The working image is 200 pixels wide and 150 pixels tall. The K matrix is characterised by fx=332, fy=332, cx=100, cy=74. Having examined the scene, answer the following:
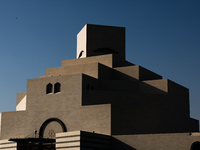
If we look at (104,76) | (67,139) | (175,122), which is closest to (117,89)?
(104,76)

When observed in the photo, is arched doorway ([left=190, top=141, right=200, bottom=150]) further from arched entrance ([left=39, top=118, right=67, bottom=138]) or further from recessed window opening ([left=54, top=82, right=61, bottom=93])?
recessed window opening ([left=54, top=82, right=61, bottom=93])

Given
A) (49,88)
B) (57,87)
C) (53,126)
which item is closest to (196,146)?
(53,126)

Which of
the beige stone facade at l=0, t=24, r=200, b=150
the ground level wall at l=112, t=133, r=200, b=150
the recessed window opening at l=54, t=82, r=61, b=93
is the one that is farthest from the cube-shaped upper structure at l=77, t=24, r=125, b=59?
the ground level wall at l=112, t=133, r=200, b=150

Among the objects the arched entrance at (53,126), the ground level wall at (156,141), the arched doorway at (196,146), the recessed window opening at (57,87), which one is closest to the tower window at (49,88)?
the recessed window opening at (57,87)

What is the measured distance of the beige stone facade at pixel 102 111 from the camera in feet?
90.1

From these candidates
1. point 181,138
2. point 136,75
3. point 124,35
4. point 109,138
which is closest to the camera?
point 181,138

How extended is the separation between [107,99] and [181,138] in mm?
8538

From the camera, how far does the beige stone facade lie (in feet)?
90.1

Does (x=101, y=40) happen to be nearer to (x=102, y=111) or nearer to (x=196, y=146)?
(x=102, y=111)

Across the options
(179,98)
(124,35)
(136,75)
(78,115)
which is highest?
(124,35)

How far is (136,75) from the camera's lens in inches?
1417

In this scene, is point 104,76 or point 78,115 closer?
point 78,115

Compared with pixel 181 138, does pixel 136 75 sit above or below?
above

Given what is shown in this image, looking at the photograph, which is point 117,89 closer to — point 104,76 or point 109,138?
point 104,76
